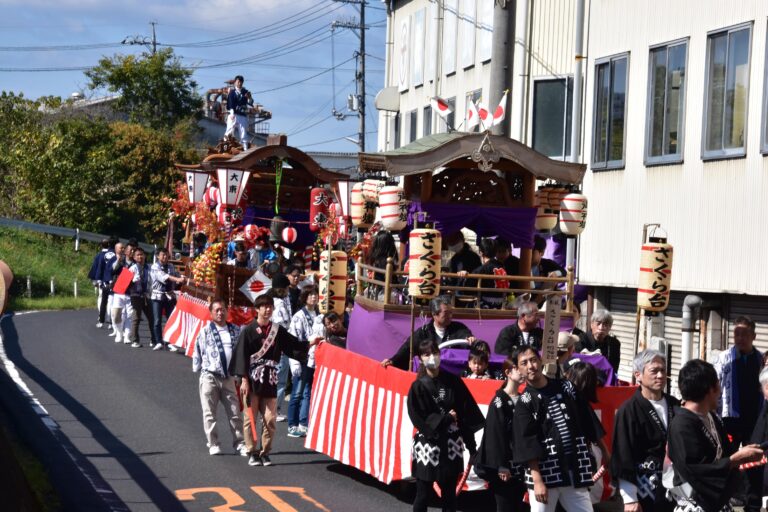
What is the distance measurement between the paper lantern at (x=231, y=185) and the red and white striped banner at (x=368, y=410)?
998 centimetres

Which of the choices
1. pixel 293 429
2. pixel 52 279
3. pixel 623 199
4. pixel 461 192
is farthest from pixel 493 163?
pixel 52 279

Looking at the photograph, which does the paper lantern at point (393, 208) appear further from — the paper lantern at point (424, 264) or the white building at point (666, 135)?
the white building at point (666, 135)

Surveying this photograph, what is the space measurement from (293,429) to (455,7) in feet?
60.4

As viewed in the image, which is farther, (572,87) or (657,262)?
(572,87)

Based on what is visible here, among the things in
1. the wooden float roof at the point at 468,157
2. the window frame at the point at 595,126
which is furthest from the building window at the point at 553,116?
the wooden float roof at the point at 468,157

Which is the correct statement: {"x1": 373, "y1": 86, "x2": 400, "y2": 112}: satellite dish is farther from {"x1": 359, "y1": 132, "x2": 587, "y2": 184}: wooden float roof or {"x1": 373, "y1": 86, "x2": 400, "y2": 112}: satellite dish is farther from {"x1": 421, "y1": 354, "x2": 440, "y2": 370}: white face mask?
{"x1": 421, "y1": 354, "x2": 440, "y2": 370}: white face mask

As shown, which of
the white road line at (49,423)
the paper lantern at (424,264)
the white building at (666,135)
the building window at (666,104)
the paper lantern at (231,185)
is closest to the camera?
the white road line at (49,423)

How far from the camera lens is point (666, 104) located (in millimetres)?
19203

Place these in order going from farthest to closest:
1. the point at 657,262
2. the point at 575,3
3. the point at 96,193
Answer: the point at 96,193 < the point at 575,3 < the point at 657,262

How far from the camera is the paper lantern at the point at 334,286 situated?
1567 cm

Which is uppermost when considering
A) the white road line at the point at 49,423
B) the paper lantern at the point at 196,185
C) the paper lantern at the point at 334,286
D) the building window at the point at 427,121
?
the building window at the point at 427,121

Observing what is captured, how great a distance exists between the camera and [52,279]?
3938 cm

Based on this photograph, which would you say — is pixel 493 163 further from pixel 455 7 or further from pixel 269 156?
pixel 455 7

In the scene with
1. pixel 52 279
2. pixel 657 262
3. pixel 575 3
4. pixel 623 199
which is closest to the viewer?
pixel 657 262
